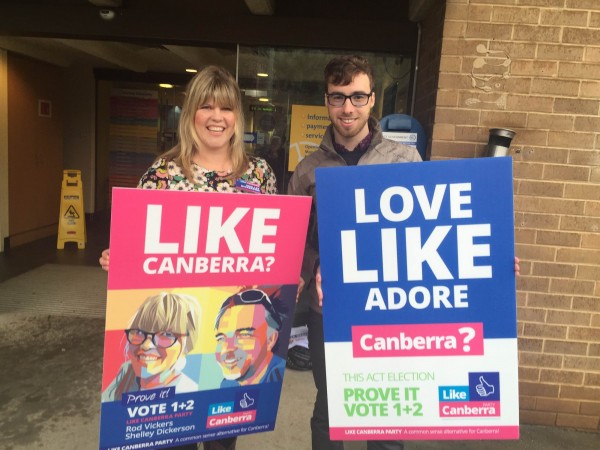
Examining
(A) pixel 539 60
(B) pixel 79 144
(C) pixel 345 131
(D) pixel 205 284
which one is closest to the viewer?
(D) pixel 205 284

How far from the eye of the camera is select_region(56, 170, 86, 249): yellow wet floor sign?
709 centimetres

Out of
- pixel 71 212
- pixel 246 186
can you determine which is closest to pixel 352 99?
pixel 246 186

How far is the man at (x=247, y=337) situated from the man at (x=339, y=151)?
0.69ft

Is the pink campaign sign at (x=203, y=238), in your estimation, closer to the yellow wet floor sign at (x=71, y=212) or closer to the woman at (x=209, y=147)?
the woman at (x=209, y=147)

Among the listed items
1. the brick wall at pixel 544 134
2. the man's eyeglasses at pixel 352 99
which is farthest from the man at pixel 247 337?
the brick wall at pixel 544 134

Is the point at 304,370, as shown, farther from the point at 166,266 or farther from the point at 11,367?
the point at 166,266

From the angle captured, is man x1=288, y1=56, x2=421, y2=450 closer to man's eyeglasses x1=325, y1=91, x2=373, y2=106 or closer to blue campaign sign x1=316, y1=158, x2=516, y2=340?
man's eyeglasses x1=325, y1=91, x2=373, y2=106

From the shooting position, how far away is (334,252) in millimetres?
1654

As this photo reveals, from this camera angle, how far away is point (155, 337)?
1.58 metres

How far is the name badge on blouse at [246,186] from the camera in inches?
72.6

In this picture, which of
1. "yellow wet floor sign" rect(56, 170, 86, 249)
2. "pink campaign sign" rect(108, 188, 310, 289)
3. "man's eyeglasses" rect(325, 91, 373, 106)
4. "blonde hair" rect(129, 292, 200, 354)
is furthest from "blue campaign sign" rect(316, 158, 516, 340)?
"yellow wet floor sign" rect(56, 170, 86, 249)

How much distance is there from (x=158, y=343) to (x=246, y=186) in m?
0.66

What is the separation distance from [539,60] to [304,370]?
2.67 meters

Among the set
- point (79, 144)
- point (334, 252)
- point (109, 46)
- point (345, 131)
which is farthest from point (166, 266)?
point (79, 144)
